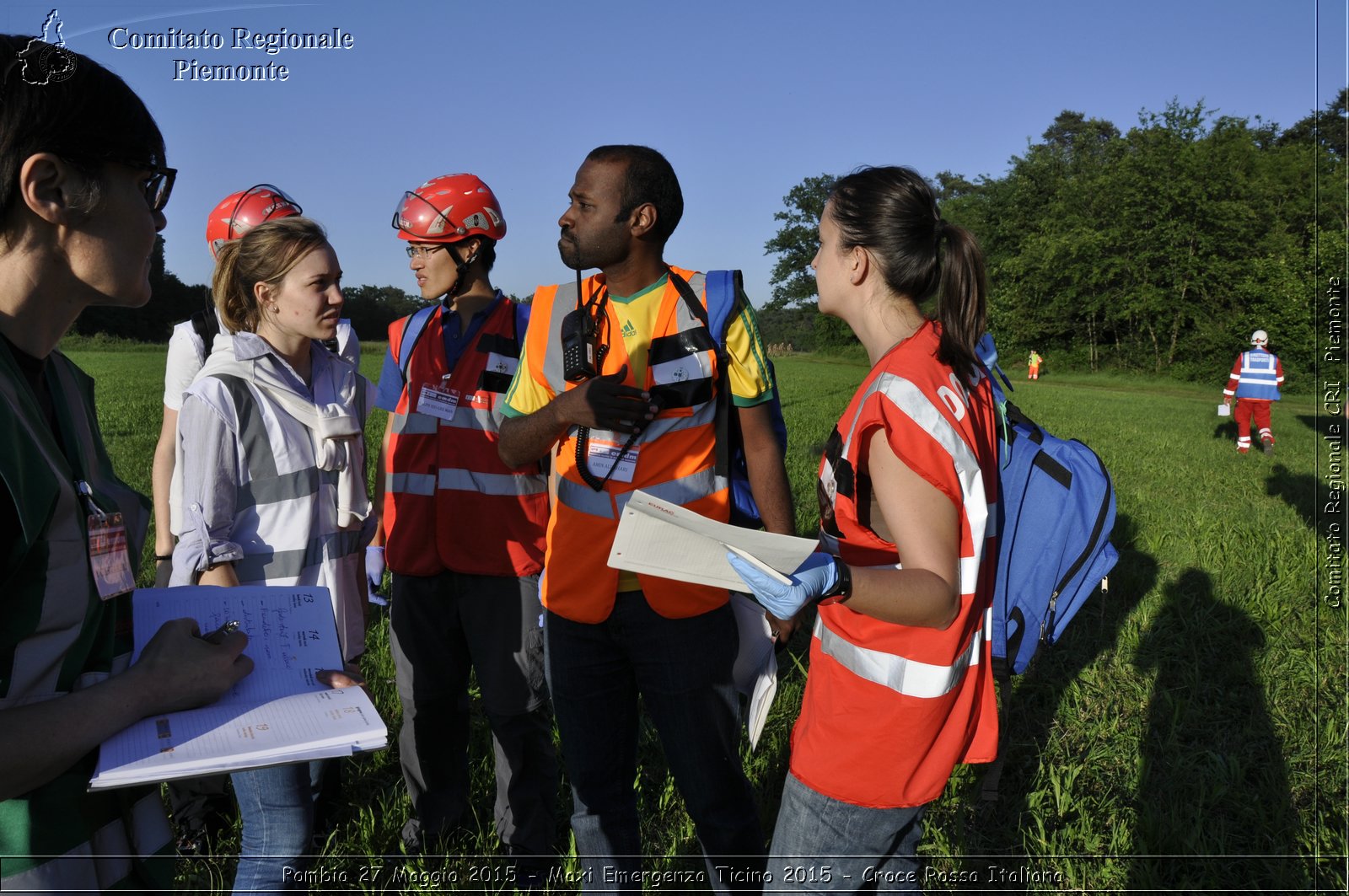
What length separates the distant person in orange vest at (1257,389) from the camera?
15219 mm

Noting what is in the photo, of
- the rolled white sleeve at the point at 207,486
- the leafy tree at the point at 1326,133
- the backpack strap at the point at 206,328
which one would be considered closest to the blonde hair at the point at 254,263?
the rolled white sleeve at the point at 207,486

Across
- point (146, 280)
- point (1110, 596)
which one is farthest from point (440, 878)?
point (1110, 596)

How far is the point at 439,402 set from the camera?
346cm

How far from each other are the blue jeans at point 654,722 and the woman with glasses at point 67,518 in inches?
53.7

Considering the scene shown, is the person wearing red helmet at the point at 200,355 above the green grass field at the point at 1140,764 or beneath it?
above

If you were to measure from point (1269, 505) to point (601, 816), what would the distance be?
1040 centimetres

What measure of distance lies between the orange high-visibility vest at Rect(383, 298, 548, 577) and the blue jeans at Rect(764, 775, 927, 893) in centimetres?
160

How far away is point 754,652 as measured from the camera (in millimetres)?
2924

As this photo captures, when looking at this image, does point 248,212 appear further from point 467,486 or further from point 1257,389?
point 1257,389

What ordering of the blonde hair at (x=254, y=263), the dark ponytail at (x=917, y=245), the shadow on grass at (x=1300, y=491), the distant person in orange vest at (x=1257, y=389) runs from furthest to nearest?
the distant person in orange vest at (x=1257, y=389)
the shadow on grass at (x=1300, y=491)
the blonde hair at (x=254, y=263)
the dark ponytail at (x=917, y=245)

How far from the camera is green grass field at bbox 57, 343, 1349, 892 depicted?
3428 millimetres

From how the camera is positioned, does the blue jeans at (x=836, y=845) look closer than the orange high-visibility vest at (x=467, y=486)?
Yes

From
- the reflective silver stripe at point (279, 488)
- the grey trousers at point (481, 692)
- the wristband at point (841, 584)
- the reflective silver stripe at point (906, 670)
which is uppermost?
the reflective silver stripe at point (279, 488)

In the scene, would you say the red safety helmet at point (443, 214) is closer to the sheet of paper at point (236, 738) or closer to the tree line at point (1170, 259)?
the sheet of paper at point (236, 738)
